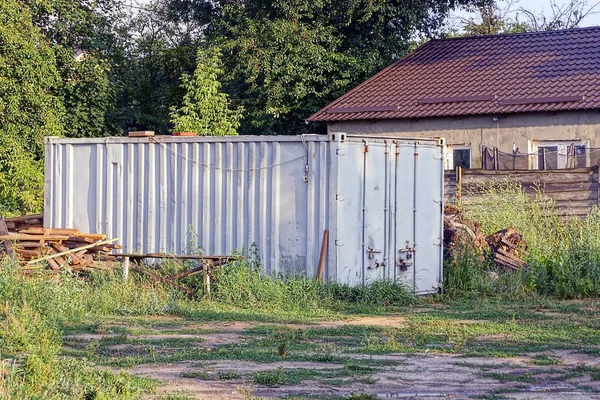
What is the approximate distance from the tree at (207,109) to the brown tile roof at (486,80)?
235 centimetres

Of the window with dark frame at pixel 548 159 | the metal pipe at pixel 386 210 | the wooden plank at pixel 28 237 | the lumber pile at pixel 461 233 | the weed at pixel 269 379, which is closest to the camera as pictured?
the weed at pixel 269 379

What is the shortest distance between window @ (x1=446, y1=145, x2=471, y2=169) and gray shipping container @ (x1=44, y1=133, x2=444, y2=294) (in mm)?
8898

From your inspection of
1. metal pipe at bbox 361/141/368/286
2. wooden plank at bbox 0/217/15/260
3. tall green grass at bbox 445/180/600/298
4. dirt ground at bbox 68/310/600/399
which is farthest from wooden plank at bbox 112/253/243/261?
tall green grass at bbox 445/180/600/298

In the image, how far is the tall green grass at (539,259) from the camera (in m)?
15.4

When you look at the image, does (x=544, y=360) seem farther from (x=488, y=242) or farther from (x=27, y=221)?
(x=27, y=221)

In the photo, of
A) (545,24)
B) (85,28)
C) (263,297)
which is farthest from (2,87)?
(545,24)

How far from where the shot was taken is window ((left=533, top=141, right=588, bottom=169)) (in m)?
21.9

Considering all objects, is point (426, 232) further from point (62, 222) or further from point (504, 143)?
point (504, 143)

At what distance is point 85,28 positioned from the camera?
28375 millimetres

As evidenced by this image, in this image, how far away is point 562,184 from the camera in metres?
19.7

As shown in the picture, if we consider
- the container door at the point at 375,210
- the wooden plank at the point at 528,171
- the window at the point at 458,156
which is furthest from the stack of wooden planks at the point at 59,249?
the window at the point at 458,156

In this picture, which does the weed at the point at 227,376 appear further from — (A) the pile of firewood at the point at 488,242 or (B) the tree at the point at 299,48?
(B) the tree at the point at 299,48

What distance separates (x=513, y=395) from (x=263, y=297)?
6351 millimetres

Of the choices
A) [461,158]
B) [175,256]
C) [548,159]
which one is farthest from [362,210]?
[461,158]
